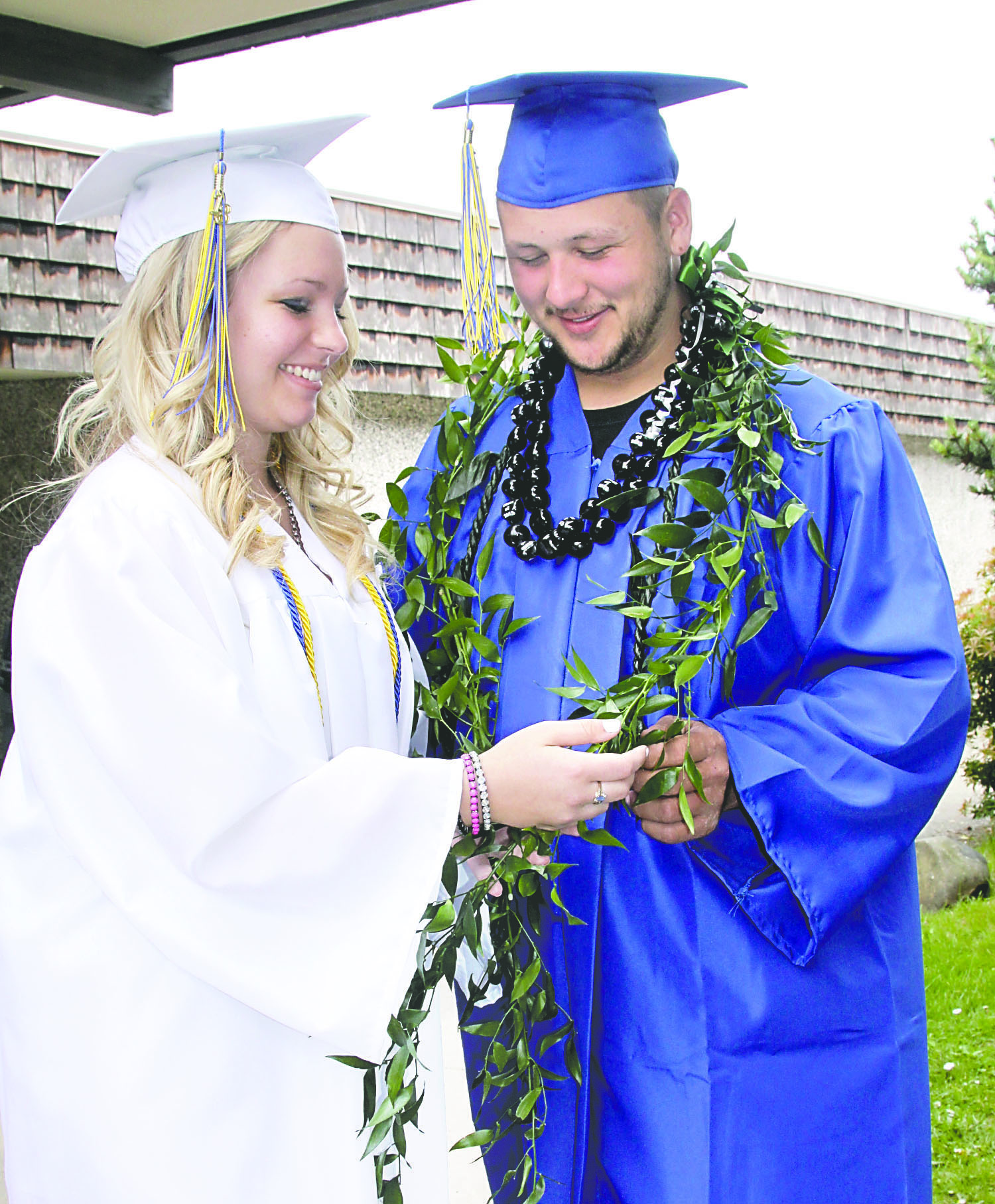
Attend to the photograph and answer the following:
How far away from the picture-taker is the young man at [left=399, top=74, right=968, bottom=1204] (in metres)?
1.79

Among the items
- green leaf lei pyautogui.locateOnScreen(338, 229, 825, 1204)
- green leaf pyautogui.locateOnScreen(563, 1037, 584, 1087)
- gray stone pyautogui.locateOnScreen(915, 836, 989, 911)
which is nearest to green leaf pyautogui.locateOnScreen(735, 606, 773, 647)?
green leaf lei pyautogui.locateOnScreen(338, 229, 825, 1204)

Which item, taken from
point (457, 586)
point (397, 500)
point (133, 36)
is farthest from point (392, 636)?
point (133, 36)

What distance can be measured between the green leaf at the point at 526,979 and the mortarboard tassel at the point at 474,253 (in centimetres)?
124

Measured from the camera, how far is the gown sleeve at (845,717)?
1776 mm

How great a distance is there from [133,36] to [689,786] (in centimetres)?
343

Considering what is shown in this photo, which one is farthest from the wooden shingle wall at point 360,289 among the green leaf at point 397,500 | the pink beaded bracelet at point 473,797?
the pink beaded bracelet at point 473,797

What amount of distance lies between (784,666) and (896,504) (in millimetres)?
311

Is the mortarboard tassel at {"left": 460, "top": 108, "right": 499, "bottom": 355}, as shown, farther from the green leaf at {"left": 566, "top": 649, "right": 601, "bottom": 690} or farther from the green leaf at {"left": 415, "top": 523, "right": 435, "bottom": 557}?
the green leaf at {"left": 566, "top": 649, "right": 601, "bottom": 690}

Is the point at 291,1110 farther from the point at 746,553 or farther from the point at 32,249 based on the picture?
the point at 32,249

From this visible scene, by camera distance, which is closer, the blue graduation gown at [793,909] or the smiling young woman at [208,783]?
the smiling young woman at [208,783]

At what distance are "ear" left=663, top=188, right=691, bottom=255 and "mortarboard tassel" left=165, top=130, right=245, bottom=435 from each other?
2.50ft

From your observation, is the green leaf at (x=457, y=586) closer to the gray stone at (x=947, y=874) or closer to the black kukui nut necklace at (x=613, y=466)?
the black kukui nut necklace at (x=613, y=466)

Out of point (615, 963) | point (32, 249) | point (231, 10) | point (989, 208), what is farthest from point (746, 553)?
point (989, 208)

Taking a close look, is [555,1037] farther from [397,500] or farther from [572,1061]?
[397,500]
